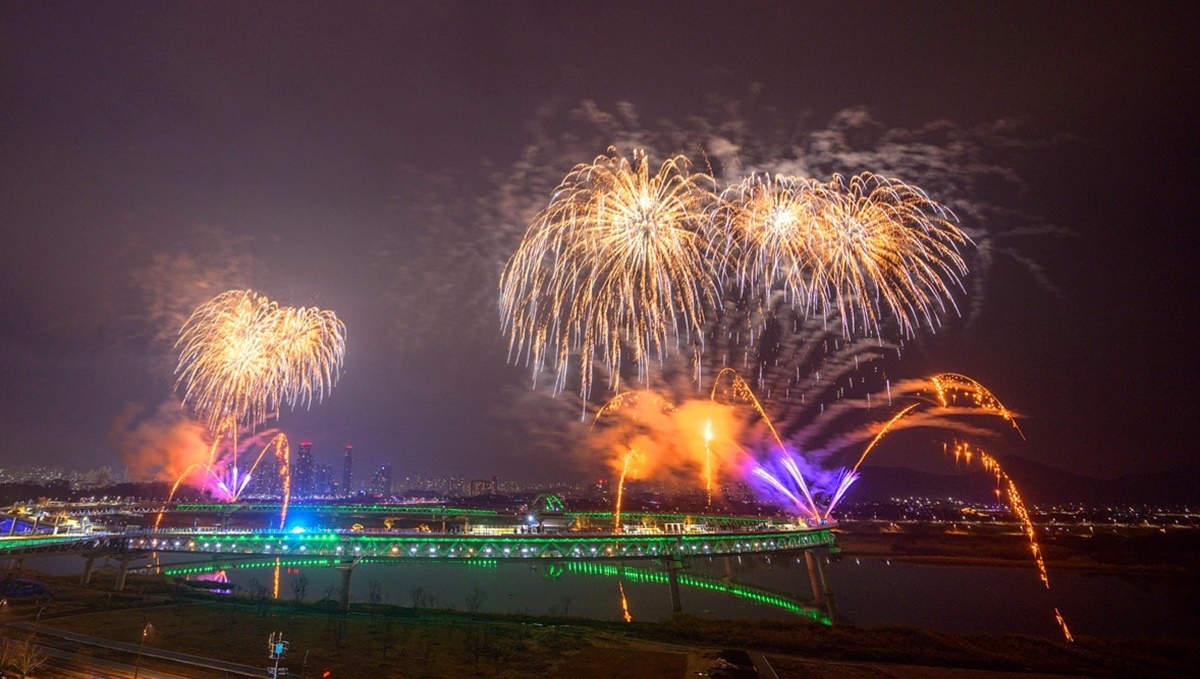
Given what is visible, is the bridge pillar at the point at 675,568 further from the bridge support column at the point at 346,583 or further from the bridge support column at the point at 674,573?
the bridge support column at the point at 346,583

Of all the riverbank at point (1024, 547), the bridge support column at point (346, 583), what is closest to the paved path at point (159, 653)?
the bridge support column at point (346, 583)

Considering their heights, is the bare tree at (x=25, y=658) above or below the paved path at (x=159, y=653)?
above

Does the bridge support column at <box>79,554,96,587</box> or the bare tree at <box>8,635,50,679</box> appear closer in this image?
the bare tree at <box>8,635,50,679</box>

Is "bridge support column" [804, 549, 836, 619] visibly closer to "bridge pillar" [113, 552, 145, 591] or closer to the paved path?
the paved path

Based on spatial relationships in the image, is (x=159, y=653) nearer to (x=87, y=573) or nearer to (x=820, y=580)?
(x=87, y=573)

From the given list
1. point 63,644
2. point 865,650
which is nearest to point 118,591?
point 63,644

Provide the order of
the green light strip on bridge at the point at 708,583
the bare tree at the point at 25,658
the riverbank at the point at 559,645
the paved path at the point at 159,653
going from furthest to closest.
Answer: the green light strip on bridge at the point at 708,583
the riverbank at the point at 559,645
the paved path at the point at 159,653
the bare tree at the point at 25,658

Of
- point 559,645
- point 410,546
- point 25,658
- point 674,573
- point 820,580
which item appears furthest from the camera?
point 820,580

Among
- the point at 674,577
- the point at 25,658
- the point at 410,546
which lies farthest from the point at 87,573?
the point at 674,577

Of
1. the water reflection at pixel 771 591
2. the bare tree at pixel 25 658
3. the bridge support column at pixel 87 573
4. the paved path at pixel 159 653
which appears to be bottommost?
the water reflection at pixel 771 591

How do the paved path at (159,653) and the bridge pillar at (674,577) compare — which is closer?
the paved path at (159,653)

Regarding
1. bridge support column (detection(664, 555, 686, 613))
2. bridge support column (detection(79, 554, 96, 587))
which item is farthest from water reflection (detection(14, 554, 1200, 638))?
bridge support column (detection(79, 554, 96, 587))
